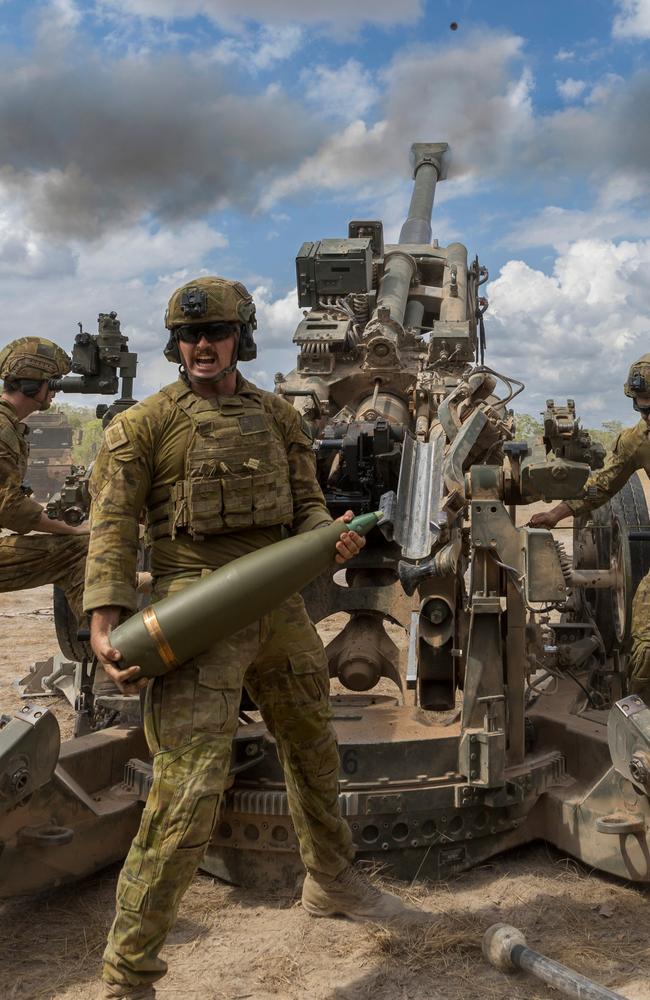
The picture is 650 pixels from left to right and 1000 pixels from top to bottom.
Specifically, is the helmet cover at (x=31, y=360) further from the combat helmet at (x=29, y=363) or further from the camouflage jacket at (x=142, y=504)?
the camouflage jacket at (x=142, y=504)

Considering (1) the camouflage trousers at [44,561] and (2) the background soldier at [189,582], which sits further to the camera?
(1) the camouflage trousers at [44,561]

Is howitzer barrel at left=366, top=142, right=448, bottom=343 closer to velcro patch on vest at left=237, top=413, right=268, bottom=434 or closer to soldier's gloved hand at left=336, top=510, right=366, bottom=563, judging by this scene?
velcro patch on vest at left=237, top=413, right=268, bottom=434

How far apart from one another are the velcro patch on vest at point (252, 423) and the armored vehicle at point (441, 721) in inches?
32.1

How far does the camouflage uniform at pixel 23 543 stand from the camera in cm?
475

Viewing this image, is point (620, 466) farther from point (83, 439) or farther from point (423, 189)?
point (83, 439)

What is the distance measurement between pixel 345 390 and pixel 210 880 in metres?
3.67

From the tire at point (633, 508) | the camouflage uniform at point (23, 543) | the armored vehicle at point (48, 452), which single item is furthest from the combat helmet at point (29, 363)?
the armored vehicle at point (48, 452)

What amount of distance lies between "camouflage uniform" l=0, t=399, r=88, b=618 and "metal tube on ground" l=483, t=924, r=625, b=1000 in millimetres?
2381

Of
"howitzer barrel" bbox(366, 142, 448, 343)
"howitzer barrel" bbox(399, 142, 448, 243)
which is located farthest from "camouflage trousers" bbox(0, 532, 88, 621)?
"howitzer barrel" bbox(399, 142, 448, 243)

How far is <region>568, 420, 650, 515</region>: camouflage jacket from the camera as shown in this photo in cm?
537

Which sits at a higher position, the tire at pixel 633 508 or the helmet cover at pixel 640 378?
the helmet cover at pixel 640 378

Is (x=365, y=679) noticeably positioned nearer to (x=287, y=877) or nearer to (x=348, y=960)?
(x=287, y=877)

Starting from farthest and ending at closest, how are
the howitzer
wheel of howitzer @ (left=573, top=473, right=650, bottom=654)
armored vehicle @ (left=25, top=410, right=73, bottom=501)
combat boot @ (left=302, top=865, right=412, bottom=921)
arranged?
1. armored vehicle @ (left=25, top=410, right=73, bottom=501)
2. the howitzer
3. wheel of howitzer @ (left=573, top=473, right=650, bottom=654)
4. combat boot @ (left=302, top=865, right=412, bottom=921)

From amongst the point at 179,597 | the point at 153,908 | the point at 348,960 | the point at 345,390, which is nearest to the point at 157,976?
the point at 153,908
